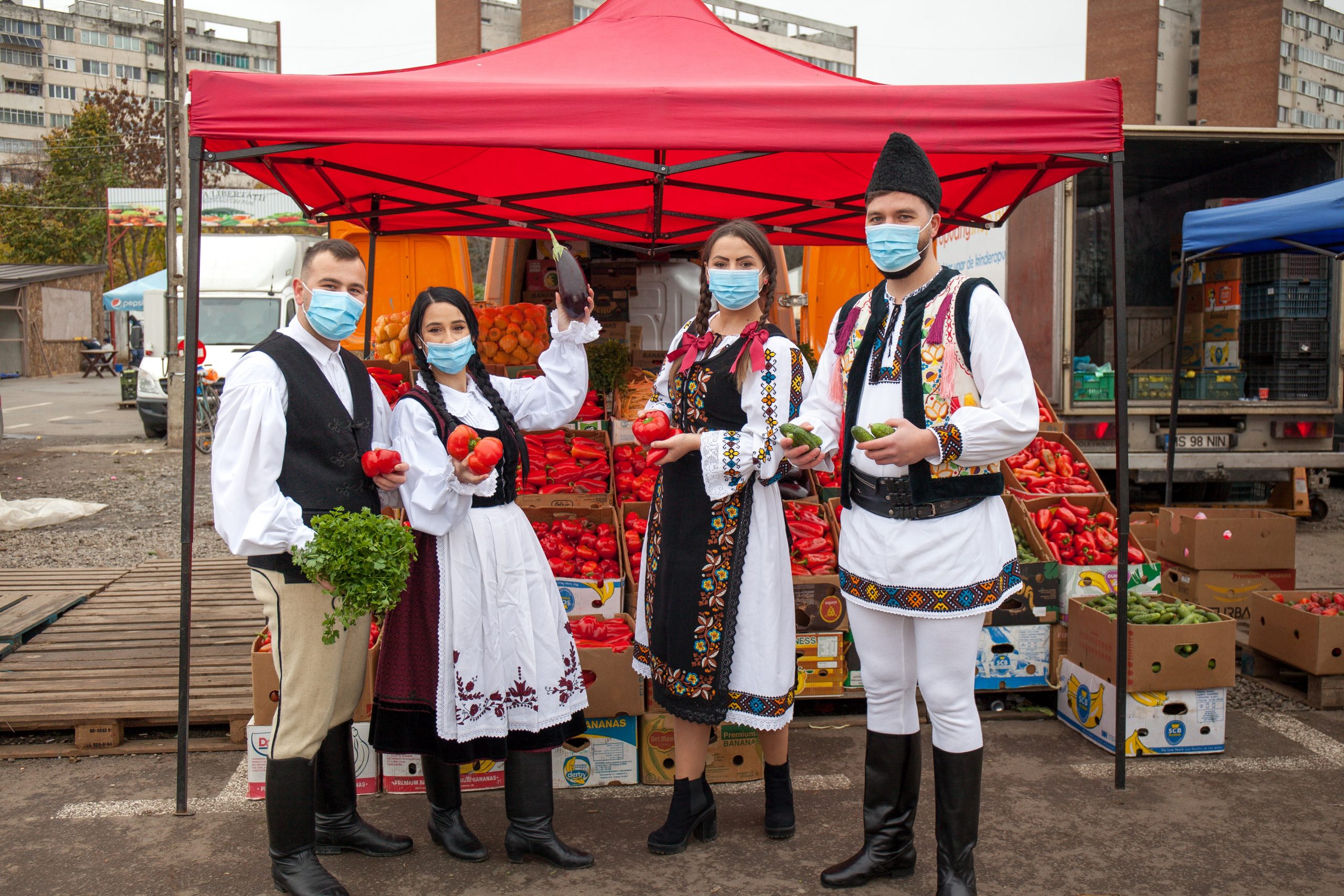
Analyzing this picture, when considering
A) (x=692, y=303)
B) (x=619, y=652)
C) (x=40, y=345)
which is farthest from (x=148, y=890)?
(x=40, y=345)

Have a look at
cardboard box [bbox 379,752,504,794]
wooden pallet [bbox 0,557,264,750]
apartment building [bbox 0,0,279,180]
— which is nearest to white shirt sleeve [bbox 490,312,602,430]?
cardboard box [bbox 379,752,504,794]

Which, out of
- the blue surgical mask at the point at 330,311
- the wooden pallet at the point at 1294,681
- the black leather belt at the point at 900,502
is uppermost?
the blue surgical mask at the point at 330,311

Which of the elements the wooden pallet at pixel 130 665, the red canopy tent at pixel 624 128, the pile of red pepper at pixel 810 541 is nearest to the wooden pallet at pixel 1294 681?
the red canopy tent at pixel 624 128

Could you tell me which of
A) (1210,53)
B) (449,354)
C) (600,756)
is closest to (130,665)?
(600,756)

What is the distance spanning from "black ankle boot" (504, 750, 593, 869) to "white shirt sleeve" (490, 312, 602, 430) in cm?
111

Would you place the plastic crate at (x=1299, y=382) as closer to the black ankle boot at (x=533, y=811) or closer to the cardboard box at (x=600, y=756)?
the cardboard box at (x=600, y=756)

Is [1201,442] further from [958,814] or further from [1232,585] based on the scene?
[958,814]

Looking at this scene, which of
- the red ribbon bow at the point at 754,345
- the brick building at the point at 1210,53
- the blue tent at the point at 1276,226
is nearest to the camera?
the red ribbon bow at the point at 754,345

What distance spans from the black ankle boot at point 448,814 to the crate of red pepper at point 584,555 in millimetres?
1163

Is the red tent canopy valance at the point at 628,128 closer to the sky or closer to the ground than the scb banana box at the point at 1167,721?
closer to the sky

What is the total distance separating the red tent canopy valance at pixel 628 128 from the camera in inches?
122

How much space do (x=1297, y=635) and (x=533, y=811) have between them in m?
3.86

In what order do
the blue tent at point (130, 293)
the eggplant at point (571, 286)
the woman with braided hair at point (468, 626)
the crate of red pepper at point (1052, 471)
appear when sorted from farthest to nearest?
1. the blue tent at point (130, 293)
2. the crate of red pepper at point (1052, 471)
3. the eggplant at point (571, 286)
4. the woman with braided hair at point (468, 626)

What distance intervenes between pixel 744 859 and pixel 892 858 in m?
0.49
